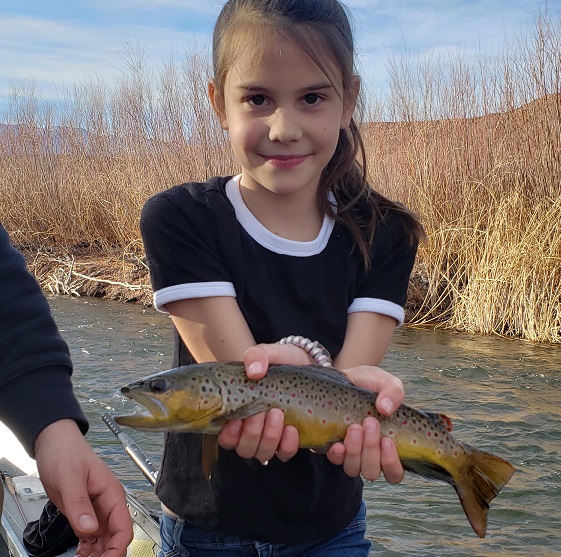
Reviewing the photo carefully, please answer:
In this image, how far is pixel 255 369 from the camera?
5.88 ft

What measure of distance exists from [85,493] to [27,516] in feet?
7.31

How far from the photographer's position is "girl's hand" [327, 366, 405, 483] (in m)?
1.90

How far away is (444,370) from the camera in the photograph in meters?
7.89

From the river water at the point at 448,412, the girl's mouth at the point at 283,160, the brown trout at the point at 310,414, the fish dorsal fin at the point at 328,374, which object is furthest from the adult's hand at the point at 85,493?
the river water at the point at 448,412

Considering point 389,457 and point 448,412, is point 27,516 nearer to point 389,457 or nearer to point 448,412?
point 389,457

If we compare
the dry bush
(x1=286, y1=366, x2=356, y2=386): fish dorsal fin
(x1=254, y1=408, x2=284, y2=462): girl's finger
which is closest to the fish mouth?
(x1=254, y1=408, x2=284, y2=462): girl's finger

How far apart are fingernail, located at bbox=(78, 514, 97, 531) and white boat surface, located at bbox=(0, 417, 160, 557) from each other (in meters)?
1.72

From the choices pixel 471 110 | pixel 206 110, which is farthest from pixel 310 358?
pixel 206 110

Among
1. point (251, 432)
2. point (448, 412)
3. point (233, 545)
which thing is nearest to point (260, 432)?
point (251, 432)

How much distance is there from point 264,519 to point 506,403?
5.27 meters

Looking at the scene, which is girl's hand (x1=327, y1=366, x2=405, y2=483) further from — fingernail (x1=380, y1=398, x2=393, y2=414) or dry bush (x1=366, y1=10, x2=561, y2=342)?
dry bush (x1=366, y1=10, x2=561, y2=342)

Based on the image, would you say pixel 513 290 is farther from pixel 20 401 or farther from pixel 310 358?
pixel 20 401

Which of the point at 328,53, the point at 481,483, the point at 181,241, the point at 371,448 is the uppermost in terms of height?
the point at 328,53

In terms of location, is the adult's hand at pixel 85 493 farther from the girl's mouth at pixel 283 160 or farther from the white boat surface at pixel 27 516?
the white boat surface at pixel 27 516
